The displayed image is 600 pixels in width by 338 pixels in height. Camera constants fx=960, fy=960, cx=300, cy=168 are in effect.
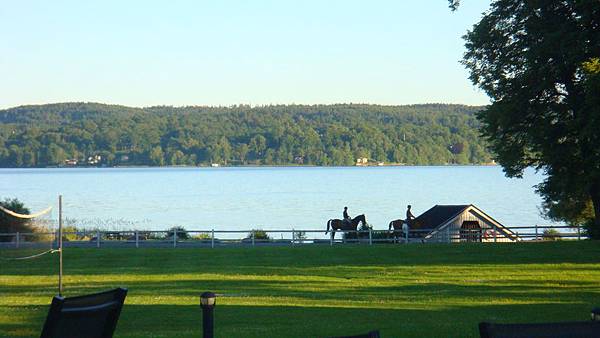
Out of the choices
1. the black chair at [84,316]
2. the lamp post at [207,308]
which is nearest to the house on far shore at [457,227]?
the lamp post at [207,308]

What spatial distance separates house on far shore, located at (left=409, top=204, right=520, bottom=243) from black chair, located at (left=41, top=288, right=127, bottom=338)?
1407 inches

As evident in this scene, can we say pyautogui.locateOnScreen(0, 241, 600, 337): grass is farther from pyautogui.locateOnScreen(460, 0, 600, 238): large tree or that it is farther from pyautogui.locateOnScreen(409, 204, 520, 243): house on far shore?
pyautogui.locateOnScreen(409, 204, 520, 243): house on far shore

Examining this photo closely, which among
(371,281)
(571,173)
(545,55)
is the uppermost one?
(545,55)

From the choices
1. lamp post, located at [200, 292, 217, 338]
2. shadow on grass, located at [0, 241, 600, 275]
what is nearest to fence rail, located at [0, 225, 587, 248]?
shadow on grass, located at [0, 241, 600, 275]

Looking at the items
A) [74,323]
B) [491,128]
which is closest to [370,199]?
[491,128]

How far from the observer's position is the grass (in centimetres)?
1688

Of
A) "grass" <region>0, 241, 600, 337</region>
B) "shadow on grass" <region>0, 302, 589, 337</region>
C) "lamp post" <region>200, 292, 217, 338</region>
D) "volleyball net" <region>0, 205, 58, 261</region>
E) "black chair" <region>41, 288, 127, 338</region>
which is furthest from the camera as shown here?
"volleyball net" <region>0, 205, 58, 261</region>

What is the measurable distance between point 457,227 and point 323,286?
1029 inches

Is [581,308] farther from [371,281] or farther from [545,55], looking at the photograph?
[545,55]

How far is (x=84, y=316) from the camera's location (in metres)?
8.28

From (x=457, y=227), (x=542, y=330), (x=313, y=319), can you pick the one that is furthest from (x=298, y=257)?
(x=542, y=330)

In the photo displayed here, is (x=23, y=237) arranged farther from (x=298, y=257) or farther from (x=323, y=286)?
(x=323, y=286)

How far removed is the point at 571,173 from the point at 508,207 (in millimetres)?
84204

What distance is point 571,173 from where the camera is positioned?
109 ft
